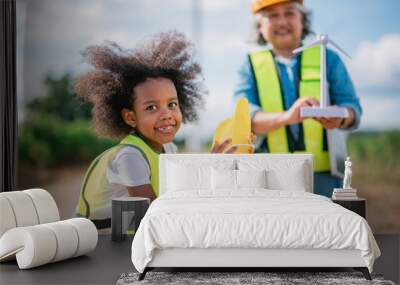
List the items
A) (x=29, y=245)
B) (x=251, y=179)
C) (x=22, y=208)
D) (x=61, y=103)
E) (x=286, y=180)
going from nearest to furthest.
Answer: (x=29, y=245) < (x=22, y=208) < (x=251, y=179) < (x=286, y=180) < (x=61, y=103)

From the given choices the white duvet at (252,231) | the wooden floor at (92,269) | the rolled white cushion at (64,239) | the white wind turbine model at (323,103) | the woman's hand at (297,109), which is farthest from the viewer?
the woman's hand at (297,109)

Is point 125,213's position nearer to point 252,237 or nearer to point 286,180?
point 286,180

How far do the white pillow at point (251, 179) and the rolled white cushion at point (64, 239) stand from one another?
69.2 inches

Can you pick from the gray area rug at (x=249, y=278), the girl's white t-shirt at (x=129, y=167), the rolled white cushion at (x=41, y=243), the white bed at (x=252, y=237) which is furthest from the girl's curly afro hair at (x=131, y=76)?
the gray area rug at (x=249, y=278)

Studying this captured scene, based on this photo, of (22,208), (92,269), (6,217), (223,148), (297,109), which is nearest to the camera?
(92,269)

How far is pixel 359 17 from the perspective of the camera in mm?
7637

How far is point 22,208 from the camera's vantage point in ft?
19.4

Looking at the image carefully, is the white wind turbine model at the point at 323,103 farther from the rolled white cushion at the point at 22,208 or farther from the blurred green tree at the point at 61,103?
the rolled white cushion at the point at 22,208

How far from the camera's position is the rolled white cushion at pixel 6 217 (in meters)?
5.72

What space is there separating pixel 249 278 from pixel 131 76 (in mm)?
3264

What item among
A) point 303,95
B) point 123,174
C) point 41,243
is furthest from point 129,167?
point 41,243

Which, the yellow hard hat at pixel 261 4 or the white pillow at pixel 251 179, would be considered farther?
the yellow hard hat at pixel 261 4

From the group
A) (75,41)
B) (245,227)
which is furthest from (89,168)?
(245,227)

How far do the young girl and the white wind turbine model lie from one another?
1.01 m
